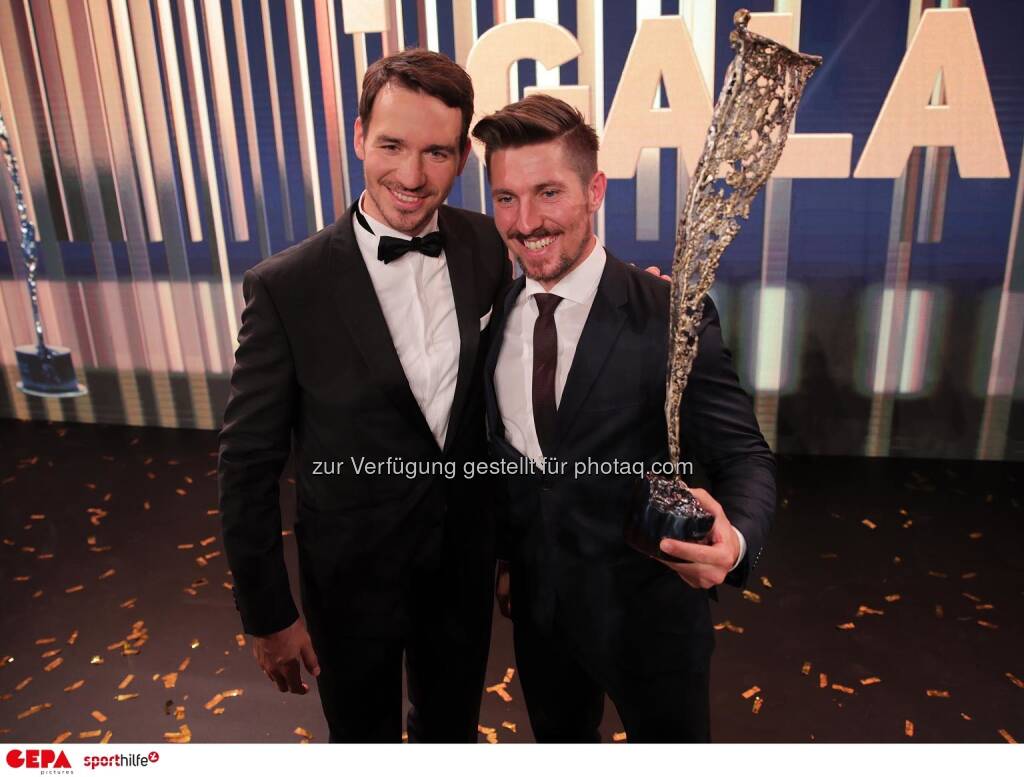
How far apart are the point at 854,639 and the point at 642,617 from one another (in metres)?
1.77

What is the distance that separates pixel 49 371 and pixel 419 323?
4736 mm

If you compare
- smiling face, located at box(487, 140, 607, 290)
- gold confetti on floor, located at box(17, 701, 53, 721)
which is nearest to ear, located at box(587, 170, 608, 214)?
smiling face, located at box(487, 140, 607, 290)

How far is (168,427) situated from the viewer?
18.0 ft

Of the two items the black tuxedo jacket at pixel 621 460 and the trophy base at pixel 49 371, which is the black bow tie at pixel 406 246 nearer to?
the black tuxedo jacket at pixel 621 460

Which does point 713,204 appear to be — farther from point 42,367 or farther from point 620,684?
point 42,367

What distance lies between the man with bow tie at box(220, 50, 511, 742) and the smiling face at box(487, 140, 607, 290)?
8.2 inches

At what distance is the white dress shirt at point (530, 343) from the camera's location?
66.8 inches

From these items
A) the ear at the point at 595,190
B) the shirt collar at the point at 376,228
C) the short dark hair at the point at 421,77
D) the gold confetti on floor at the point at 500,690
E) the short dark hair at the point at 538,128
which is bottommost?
the gold confetti on floor at the point at 500,690

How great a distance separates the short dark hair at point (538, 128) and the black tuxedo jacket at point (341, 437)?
14.0 inches

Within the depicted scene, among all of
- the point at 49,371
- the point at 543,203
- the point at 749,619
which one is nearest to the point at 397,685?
the point at 543,203

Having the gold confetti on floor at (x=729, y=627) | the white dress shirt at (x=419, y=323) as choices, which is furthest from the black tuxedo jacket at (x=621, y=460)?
the gold confetti on floor at (x=729, y=627)

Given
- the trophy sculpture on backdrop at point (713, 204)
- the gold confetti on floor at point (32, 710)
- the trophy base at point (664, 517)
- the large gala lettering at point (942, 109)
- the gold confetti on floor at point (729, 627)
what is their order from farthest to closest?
the large gala lettering at point (942, 109), the gold confetti on floor at point (729, 627), the gold confetti on floor at point (32, 710), the trophy base at point (664, 517), the trophy sculpture on backdrop at point (713, 204)

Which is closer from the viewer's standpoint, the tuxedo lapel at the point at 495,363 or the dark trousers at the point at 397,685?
the tuxedo lapel at the point at 495,363
